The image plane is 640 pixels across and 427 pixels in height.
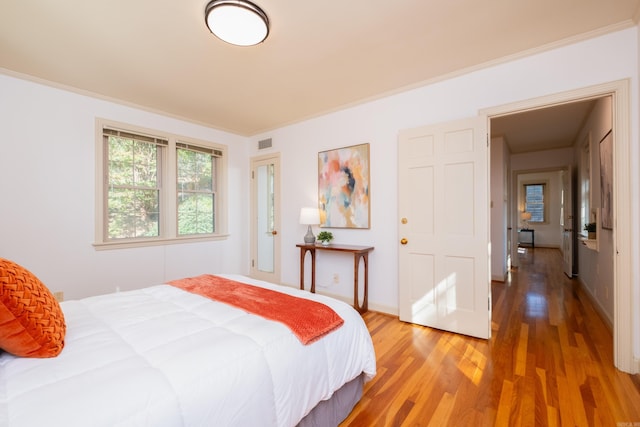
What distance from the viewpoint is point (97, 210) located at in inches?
128

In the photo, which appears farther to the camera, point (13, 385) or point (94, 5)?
point (94, 5)

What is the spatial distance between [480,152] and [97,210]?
415 cm

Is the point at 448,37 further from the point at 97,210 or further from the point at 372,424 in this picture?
the point at 97,210

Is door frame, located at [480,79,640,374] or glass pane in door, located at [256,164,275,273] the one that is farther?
glass pane in door, located at [256,164,275,273]

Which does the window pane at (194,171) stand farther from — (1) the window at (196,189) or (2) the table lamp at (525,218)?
(2) the table lamp at (525,218)

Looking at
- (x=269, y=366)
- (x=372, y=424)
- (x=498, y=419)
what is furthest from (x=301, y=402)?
(x=498, y=419)

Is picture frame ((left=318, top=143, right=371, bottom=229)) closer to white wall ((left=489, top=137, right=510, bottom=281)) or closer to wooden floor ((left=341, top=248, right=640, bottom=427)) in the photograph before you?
wooden floor ((left=341, top=248, right=640, bottom=427))

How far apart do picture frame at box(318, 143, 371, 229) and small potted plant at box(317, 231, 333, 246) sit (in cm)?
12

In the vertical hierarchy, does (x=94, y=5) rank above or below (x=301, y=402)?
above

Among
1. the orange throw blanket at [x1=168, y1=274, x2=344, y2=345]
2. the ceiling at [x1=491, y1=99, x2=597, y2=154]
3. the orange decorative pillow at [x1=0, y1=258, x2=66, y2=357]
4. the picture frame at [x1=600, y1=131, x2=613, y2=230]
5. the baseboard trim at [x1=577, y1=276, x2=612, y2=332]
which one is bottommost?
the baseboard trim at [x1=577, y1=276, x2=612, y2=332]

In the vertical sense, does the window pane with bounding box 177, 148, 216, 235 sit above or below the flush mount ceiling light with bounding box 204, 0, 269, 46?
below

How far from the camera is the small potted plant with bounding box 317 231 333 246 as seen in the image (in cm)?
373

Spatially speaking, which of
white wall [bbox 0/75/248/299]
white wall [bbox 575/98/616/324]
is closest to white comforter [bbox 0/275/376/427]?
white wall [bbox 0/75/248/299]

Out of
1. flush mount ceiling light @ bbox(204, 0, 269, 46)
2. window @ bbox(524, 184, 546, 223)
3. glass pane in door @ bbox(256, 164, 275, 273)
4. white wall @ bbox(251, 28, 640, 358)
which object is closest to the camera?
flush mount ceiling light @ bbox(204, 0, 269, 46)
